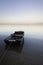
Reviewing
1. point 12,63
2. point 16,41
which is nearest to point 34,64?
point 12,63

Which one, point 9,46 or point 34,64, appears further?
point 9,46

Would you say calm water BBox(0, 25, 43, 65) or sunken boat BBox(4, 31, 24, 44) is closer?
calm water BBox(0, 25, 43, 65)

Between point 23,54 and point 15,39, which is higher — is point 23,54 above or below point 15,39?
below

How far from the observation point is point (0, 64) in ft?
20.2

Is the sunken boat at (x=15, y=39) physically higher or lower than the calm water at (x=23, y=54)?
higher

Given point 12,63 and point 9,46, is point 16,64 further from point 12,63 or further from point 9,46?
point 9,46

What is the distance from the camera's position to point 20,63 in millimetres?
6344

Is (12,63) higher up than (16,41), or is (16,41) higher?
(16,41)

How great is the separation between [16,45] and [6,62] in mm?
4175

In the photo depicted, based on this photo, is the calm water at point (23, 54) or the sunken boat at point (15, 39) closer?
the calm water at point (23, 54)

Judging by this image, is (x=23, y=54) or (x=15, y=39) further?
(x=15, y=39)

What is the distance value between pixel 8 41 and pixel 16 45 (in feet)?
3.27

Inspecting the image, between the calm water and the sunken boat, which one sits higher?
the sunken boat

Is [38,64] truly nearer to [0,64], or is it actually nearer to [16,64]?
[16,64]
